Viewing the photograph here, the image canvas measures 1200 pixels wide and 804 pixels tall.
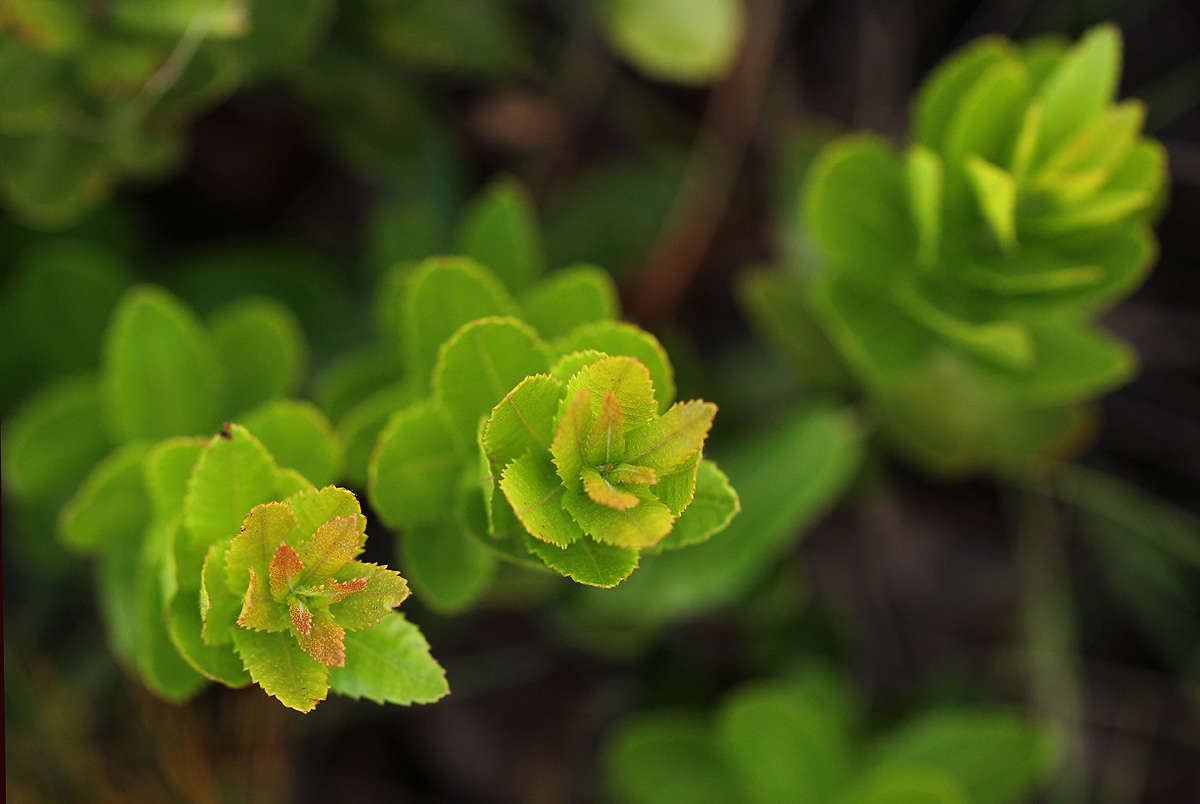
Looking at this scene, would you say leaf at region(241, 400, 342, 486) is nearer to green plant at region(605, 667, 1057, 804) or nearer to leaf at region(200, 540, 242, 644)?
leaf at region(200, 540, 242, 644)

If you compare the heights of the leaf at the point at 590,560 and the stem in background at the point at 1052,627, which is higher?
the leaf at the point at 590,560

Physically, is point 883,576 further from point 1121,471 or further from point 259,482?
point 259,482

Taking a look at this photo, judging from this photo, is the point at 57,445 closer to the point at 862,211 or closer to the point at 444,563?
the point at 444,563

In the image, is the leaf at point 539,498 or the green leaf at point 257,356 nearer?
the leaf at point 539,498

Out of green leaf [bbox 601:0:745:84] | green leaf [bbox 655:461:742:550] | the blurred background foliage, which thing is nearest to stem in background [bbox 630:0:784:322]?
the blurred background foliage

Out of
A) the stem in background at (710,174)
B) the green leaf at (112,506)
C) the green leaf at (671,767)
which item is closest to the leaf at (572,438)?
the green leaf at (112,506)

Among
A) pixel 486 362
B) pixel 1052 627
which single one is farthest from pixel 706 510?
pixel 1052 627

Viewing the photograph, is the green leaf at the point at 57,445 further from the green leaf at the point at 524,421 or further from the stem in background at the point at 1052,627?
the stem in background at the point at 1052,627
